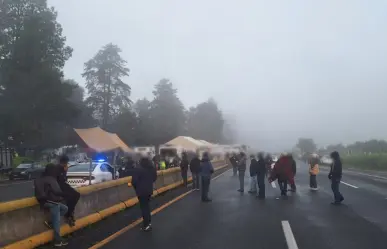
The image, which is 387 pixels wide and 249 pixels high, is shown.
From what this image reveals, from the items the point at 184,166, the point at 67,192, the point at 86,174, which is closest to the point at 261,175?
the point at 184,166

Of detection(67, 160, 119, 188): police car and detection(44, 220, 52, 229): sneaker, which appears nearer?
detection(44, 220, 52, 229): sneaker

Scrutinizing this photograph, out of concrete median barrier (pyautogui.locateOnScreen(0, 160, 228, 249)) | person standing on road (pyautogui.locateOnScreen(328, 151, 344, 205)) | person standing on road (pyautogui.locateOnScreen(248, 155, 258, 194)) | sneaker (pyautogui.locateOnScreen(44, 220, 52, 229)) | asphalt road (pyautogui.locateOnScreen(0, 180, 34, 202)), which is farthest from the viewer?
asphalt road (pyautogui.locateOnScreen(0, 180, 34, 202))

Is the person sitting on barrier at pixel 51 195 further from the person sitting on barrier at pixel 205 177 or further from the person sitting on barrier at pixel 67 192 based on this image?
the person sitting on barrier at pixel 205 177

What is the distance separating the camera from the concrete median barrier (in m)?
7.95

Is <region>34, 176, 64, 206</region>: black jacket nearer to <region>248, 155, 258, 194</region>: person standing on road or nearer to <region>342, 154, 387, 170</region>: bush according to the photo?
<region>248, 155, 258, 194</region>: person standing on road

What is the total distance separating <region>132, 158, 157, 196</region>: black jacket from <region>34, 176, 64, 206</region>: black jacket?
238 cm

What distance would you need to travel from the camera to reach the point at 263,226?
438 inches

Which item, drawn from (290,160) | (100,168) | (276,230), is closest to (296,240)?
(276,230)

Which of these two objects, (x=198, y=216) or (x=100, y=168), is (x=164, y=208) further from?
(x=100, y=168)

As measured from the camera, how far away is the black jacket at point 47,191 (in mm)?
8867

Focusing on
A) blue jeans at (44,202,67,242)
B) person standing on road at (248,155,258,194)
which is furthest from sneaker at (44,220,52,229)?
person standing on road at (248,155,258,194)

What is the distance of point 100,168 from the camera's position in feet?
66.3

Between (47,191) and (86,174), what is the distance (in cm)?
1003

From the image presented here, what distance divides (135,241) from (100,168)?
439 inches
